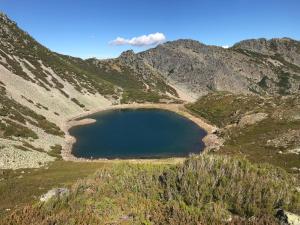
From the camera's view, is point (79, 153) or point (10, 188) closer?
point (10, 188)

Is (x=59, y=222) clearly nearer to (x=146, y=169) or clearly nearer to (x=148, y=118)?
(x=146, y=169)

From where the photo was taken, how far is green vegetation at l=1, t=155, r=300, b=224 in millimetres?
13422

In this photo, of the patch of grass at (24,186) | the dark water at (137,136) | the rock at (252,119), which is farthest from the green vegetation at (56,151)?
the rock at (252,119)

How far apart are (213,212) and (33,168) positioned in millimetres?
49066

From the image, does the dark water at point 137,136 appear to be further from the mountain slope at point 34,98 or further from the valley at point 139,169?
the mountain slope at point 34,98

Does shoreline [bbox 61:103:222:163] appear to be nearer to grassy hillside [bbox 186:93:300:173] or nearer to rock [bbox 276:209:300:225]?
grassy hillside [bbox 186:93:300:173]

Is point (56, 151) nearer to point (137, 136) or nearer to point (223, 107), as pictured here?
point (137, 136)

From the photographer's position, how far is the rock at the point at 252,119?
94.2m

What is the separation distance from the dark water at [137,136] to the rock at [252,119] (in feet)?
41.0

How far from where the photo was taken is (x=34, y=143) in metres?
78.1

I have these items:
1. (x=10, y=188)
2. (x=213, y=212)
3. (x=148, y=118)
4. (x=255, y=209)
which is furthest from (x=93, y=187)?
(x=148, y=118)

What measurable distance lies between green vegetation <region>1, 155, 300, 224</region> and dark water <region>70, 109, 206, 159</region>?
6252 cm

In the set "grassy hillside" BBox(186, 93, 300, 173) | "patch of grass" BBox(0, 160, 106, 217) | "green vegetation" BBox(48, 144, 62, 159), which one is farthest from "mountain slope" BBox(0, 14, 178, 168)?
"grassy hillside" BBox(186, 93, 300, 173)

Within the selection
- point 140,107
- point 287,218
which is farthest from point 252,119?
point 140,107
